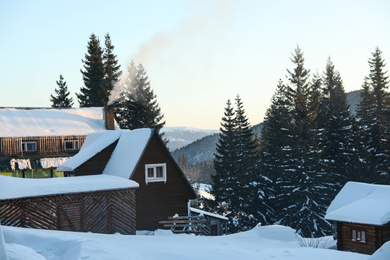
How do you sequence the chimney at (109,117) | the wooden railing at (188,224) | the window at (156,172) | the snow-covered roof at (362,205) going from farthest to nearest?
the chimney at (109,117) → the window at (156,172) → the wooden railing at (188,224) → the snow-covered roof at (362,205)

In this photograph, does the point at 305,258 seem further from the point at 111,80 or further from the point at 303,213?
the point at 111,80

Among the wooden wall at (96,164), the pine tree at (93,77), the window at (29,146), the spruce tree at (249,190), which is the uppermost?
the pine tree at (93,77)

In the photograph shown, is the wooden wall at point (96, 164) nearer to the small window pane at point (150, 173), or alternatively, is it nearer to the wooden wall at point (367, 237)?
the small window pane at point (150, 173)

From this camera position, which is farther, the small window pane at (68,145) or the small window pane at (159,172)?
the small window pane at (68,145)

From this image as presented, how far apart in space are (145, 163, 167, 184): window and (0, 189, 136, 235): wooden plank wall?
14.3 ft

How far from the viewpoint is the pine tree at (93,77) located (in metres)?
67.4

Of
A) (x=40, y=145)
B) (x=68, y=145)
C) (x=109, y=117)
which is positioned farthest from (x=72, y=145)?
(x=109, y=117)

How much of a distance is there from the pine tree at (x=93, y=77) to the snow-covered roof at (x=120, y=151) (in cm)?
3563

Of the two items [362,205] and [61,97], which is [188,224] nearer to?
[362,205]

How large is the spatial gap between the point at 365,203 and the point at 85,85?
5591 centimetres

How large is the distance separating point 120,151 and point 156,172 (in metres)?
3.69

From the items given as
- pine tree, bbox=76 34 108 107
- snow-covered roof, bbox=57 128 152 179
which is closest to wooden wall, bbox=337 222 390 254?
snow-covered roof, bbox=57 128 152 179

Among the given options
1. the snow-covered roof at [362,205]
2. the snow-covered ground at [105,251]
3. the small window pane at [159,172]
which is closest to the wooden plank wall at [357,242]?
the snow-covered roof at [362,205]

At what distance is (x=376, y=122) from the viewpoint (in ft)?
163
